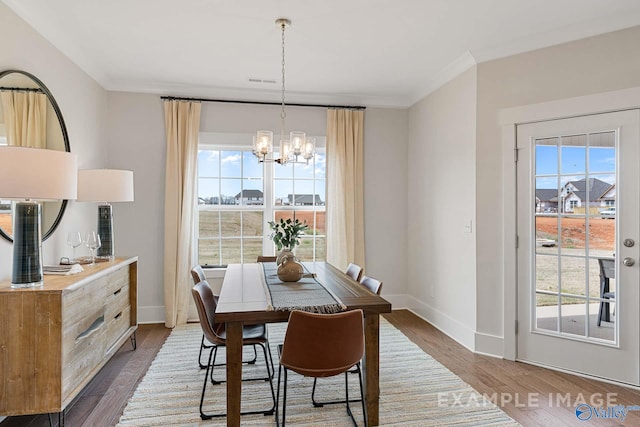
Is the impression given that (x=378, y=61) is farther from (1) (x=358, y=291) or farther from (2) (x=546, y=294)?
(2) (x=546, y=294)

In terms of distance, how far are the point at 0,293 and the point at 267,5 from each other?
8.06 ft

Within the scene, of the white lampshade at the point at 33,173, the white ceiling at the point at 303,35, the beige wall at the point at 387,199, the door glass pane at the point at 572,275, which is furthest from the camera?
the beige wall at the point at 387,199

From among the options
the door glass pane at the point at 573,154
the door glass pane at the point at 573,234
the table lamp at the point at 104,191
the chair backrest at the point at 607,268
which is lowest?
→ the chair backrest at the point at 607,268

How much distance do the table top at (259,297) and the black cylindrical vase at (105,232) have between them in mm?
1098

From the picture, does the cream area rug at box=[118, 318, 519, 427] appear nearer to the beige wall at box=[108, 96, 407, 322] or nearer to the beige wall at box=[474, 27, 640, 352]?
the beige wall at box=[474, 27, 640, 352]

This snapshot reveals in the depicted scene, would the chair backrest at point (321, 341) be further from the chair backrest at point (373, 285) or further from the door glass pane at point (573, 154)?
the door glass pane at point (573, 154)

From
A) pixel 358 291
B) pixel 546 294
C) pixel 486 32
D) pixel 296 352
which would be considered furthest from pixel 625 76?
pixel 296 352

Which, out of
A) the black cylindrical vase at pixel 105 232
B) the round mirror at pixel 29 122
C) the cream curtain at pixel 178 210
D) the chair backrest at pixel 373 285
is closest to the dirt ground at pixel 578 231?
the chair backrest at pixel 373 285

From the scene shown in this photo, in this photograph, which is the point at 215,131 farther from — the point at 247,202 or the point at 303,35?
the point at 303,35

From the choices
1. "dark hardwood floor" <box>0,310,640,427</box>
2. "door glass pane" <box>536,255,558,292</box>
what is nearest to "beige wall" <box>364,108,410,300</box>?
"dark hardwood floor" <box>0,310,640,427</box>

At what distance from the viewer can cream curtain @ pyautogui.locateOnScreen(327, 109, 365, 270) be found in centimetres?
461

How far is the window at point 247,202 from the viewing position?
4566 millimetres

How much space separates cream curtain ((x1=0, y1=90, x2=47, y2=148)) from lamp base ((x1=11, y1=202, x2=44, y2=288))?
0.63 meters

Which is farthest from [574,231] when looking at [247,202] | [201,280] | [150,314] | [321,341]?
[150,314]
